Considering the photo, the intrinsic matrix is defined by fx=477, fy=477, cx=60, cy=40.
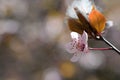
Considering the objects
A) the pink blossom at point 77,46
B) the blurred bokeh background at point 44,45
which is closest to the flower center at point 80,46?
the pink blossom at point 77,46

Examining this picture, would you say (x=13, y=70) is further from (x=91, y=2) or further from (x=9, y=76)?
(x=91, y=2)

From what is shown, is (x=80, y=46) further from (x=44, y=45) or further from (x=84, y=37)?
(x=44, y=45)

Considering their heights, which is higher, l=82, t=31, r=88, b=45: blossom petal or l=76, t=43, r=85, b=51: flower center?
l=82, t=31, r=88, b=45: blossom petal

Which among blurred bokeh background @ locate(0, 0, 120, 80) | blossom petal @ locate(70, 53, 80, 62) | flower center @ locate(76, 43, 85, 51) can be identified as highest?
flower center @ locate(76, 43, 85, 51)

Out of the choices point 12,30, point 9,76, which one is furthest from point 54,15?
point 9,76

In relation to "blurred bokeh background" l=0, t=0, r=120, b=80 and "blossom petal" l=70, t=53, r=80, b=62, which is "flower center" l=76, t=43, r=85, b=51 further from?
"blurred bokeh background" l=0, t=0, r=120, b=80

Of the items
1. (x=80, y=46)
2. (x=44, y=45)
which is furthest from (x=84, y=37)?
(x=44, y=45)

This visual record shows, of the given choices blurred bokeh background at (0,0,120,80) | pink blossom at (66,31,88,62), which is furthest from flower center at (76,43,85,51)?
blurred bokeh background at (0,0,120,80)

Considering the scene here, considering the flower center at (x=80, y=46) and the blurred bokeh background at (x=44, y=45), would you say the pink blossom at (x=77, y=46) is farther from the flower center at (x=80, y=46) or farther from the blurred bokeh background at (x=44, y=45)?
the blurred bokeh background at (x=44, y=45)
